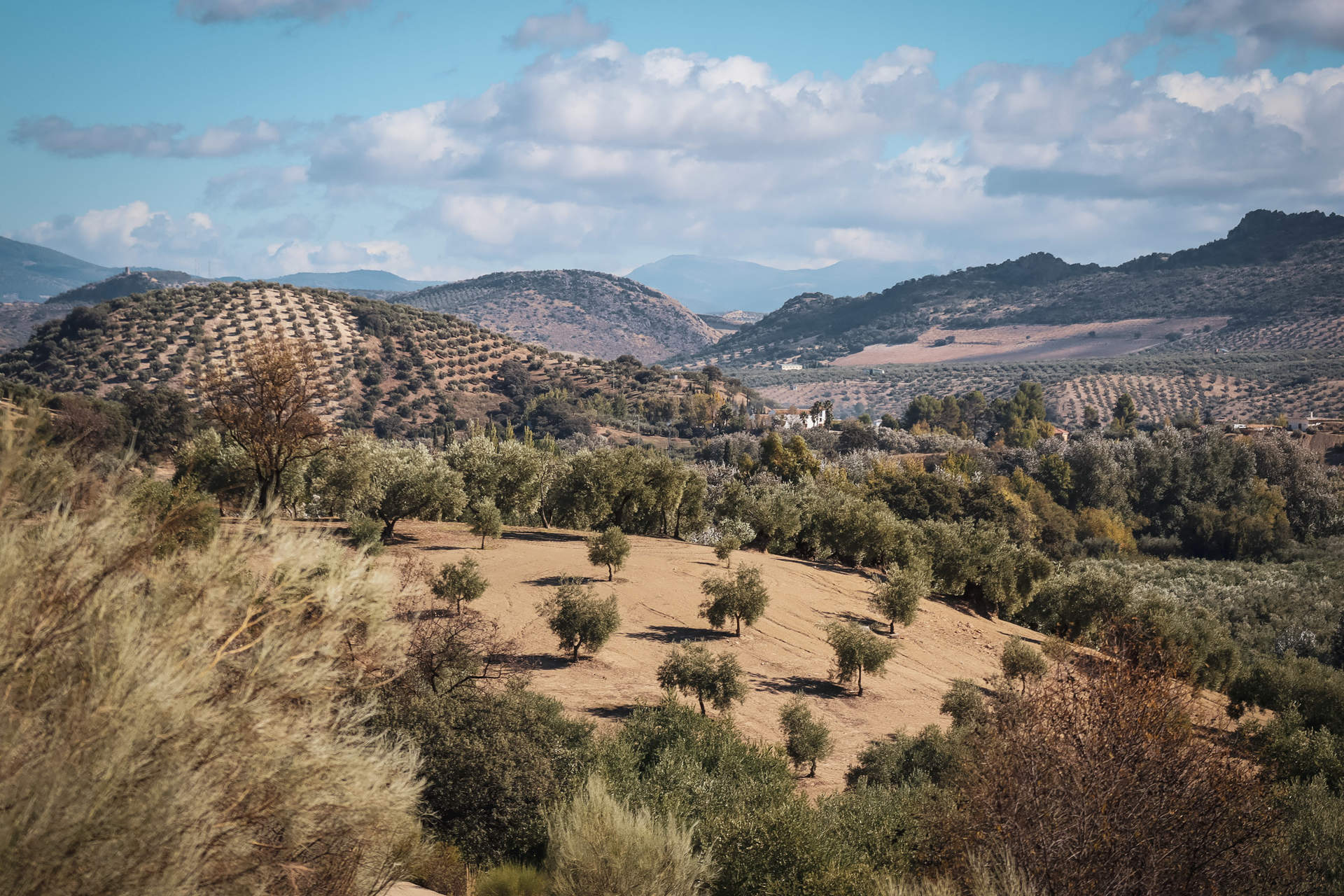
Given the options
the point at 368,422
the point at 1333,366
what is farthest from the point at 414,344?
the point at 1333,366

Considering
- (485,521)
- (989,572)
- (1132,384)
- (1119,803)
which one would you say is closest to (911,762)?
(1119,803)

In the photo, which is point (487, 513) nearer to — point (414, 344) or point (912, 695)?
point (912, 695)

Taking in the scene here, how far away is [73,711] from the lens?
523 centimetres

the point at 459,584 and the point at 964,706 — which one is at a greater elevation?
the point at 459,584

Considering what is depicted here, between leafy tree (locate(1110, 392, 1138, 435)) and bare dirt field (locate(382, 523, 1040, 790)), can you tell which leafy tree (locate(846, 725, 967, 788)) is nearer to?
bare dirt field (locate(382, 523, 1040, 790))

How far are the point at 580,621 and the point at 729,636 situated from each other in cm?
659

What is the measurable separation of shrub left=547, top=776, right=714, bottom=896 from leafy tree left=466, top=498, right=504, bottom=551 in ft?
70.7

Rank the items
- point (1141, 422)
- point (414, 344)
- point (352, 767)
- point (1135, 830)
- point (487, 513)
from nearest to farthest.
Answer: point (352, 767) → point (1135, 830) → point (487, 513) → point (414, 344) → point (1141, 422)

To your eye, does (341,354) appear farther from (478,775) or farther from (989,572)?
(478,775)

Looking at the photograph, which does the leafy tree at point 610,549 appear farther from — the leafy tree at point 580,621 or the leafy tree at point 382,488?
the leafy tree at point 382,488

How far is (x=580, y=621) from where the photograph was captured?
22.2m

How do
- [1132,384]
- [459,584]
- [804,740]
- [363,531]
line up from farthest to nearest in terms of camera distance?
[1132,384]
[363,531]
[459,584]
[804,740]

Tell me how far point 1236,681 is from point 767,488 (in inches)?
1071

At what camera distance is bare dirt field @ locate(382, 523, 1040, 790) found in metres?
21.4
